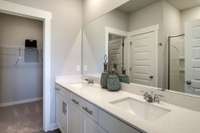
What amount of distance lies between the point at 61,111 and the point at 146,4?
198 cm

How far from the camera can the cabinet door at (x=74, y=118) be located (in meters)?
1.51

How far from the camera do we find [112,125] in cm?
97

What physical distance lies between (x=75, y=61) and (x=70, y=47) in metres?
0.31

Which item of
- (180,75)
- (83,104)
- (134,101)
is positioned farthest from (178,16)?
(83,104)

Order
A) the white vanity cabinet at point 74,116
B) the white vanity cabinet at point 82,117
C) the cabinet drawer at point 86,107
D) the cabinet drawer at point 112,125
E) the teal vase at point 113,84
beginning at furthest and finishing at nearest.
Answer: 1. the teal vase at point 113,84
2. the white vanity cabinet at point 74,116
3. the cabinet drawer at point 86,107
4. the white vanity cabinet at point 82,117
5. the cabinet drawer at point 112,125

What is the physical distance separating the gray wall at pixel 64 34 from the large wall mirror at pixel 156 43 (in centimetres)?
80

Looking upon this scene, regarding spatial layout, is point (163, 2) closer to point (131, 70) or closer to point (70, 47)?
point (131, 70)

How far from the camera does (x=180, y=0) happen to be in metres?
A: 1.20

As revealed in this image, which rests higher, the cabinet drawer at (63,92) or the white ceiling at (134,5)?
the white ceiling at (134,5)

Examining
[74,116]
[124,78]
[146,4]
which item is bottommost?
[74,116]

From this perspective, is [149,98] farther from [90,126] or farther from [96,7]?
[96,7]

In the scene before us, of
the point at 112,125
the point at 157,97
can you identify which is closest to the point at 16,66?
the point at 112,125

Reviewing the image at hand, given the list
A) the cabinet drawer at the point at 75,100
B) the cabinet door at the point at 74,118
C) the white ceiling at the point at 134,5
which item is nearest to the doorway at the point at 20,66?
the cabinet door at the point at 74,118

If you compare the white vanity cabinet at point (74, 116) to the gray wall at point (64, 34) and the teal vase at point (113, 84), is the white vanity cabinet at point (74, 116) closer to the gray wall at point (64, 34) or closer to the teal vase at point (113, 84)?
the teal vase at point (113, 84)
